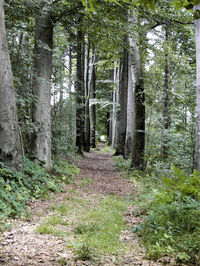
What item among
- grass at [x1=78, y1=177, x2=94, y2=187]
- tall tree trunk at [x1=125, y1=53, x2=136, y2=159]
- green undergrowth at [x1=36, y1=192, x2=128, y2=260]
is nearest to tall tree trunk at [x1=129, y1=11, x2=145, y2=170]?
tall tree trunk at [x1=125, y1=53, x2=136, y2=159]

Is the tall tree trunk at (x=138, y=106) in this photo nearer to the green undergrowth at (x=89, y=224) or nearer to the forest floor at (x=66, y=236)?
the forest floor at (x=66, y=236)

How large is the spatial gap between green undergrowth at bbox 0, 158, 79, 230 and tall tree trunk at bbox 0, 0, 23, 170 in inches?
11.5

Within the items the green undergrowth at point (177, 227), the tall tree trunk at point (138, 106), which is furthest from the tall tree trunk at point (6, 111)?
the tall tree trunk at point (138, 106)

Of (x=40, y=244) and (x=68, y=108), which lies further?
(x=68, y=108)

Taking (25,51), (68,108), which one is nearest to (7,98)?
(25,51)

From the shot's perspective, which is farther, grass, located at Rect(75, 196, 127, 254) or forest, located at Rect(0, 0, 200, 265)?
forest, located at Rect(0, 0, 200, 265)

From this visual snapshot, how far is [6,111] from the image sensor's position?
5.04 meters

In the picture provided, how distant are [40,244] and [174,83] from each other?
8.07 metres

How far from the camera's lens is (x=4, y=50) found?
5.00 metres

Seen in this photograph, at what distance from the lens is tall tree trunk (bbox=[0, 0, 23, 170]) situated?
16.4ft

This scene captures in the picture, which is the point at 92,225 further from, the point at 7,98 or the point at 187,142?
the point at 187,142

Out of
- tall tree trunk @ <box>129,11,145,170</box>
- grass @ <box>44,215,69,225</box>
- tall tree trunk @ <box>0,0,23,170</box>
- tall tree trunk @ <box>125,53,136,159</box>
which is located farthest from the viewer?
tall tree trunk @ <box>125,53,136,159</box>

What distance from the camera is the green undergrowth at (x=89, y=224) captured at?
3.15 metres

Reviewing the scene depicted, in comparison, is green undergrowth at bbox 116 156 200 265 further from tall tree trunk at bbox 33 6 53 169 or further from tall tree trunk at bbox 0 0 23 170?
tall tree trunk at bbox 33 6 53 169
